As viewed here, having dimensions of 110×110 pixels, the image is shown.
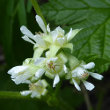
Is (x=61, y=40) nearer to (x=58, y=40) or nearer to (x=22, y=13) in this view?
(x=58, y=40)

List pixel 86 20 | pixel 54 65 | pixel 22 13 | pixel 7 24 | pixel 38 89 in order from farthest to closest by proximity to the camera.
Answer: pixel 7 24 < pixel 22 13 < pixel 86 20 < pixel 38 89 < pixel 54 65

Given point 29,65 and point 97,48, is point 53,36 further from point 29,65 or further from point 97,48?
point 97,48

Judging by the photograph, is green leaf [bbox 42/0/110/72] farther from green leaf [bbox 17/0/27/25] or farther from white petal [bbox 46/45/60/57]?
white petal [bbox 46/45/60/57]

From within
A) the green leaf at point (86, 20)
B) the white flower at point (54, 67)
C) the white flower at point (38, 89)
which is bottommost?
the white flower at point (38, 89)

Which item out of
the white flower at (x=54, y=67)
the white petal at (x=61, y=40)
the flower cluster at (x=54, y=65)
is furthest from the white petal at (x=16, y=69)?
the white petal at (x=61, y=40)

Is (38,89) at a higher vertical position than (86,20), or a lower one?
lower

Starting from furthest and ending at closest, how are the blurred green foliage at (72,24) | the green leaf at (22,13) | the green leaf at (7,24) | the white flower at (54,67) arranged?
the green leaf at (7,24) < the green leaf at (22,13) < the blurred green foliage at (72,24) < the white flower at (54,67)

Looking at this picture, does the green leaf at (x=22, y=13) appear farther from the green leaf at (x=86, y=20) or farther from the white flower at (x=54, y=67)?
the white flower at (x=54, y=67)

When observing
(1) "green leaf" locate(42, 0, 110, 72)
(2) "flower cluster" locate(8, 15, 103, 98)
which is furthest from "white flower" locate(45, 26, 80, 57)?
(1) "green leaf" locate(42, 0, 110, 72)

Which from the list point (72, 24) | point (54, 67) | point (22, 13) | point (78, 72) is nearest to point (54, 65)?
point (54, 67)
